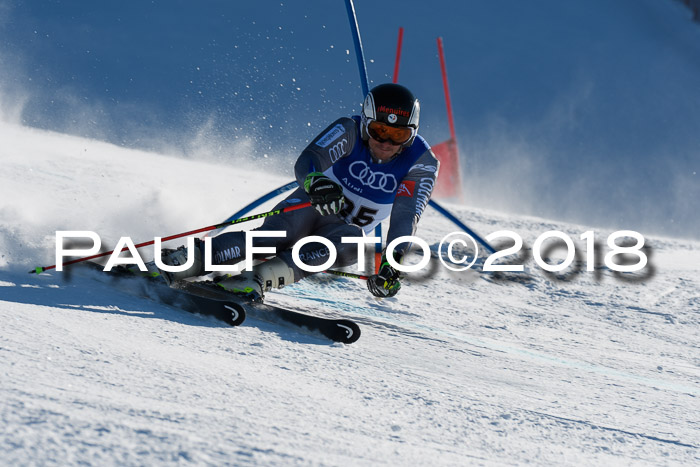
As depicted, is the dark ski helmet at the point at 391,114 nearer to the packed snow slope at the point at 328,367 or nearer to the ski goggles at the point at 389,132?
the ski goggles at the point at 389,132

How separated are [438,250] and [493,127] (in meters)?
9.66

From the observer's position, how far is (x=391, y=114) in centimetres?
399

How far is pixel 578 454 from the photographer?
7.88ft

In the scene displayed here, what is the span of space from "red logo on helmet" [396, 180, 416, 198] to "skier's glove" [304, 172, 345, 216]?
540 mm

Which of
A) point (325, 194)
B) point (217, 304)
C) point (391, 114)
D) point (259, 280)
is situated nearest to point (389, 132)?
point (391, 114)

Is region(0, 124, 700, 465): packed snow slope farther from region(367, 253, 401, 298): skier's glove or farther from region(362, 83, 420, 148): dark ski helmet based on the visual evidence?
region(362, 83, 420, 148): dark ski helmet

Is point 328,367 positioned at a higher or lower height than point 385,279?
lower

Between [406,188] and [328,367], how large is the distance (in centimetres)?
147

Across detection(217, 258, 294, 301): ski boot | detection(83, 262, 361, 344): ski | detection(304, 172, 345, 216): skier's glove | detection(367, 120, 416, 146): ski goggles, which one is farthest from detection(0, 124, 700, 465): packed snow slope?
detection(367, 120, 416, 146): ski goggles

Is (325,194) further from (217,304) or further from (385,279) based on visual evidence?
(217,304)

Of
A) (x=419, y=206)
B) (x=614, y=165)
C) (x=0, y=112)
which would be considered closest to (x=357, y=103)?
(x=614, y=165)

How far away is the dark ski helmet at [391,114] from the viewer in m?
3.99

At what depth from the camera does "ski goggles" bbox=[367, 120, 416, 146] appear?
4.03 m

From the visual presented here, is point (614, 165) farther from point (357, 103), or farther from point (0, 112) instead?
point (0, 112)
